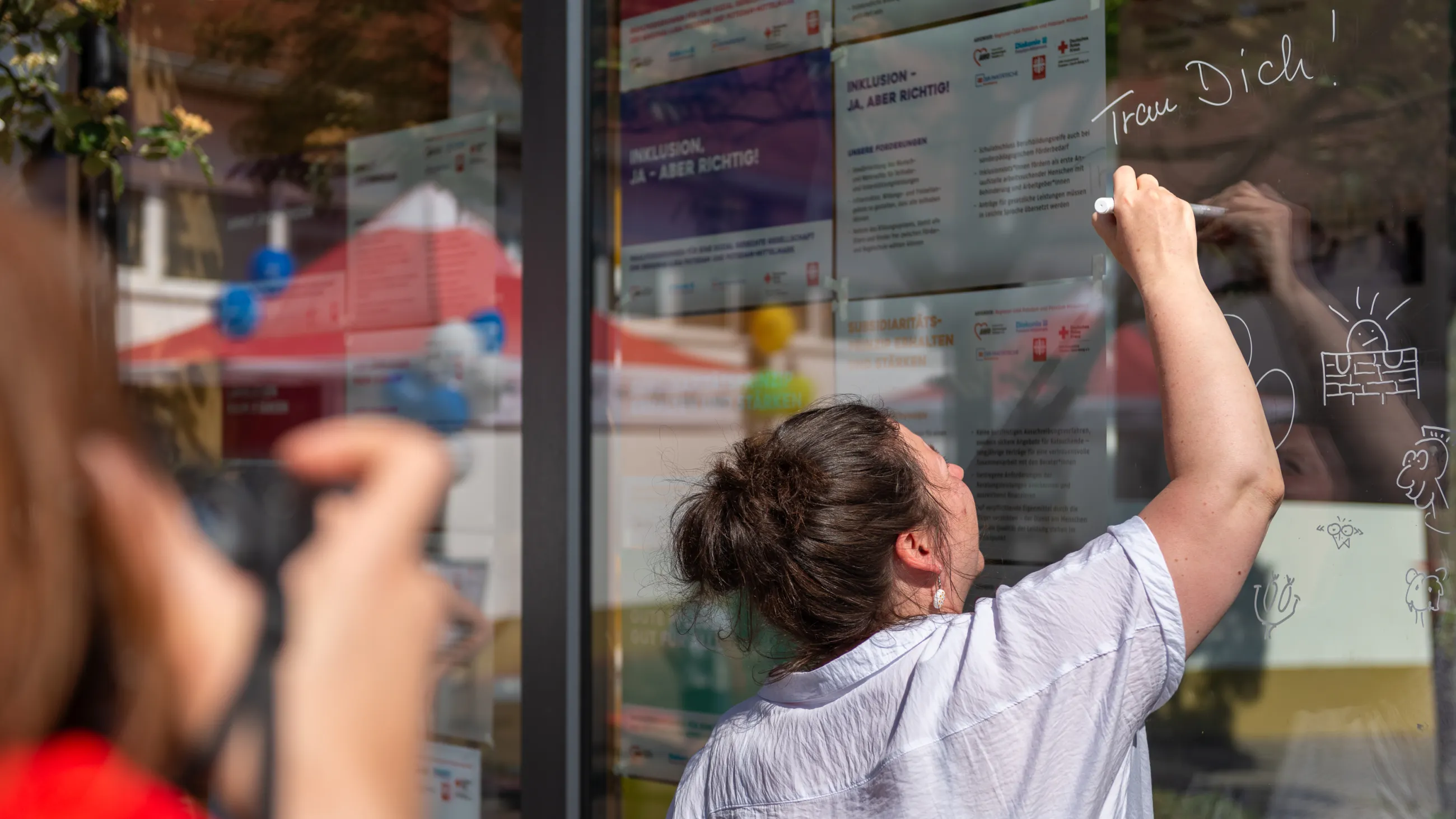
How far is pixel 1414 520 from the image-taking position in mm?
2039

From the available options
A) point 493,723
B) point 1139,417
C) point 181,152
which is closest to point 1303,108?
point 1139,417

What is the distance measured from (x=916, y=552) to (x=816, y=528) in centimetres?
16

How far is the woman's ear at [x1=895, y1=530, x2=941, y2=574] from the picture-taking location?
1709 millimetres

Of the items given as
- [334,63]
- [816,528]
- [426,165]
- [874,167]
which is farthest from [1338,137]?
[334,63]

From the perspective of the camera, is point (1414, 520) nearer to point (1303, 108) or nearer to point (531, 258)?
point (1303, 108)

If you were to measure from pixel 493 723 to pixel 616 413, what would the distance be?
2.91 feet

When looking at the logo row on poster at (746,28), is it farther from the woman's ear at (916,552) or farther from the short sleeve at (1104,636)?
the short sleeve at (1104,636)

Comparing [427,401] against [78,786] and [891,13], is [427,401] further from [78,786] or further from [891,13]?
[78,786]

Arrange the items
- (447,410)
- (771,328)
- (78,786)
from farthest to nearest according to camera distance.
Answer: (447,410) < (771,328) < (78,786)

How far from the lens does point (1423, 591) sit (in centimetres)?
203

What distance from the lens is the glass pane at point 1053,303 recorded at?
2.07 m

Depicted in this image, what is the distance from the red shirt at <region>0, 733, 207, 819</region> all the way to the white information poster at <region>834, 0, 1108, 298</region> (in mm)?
1965

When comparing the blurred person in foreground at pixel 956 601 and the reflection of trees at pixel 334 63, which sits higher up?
the reflection of trees at pixel 334 63

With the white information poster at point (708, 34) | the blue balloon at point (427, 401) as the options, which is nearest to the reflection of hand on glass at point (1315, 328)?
the white information poster at point (708, 34)
